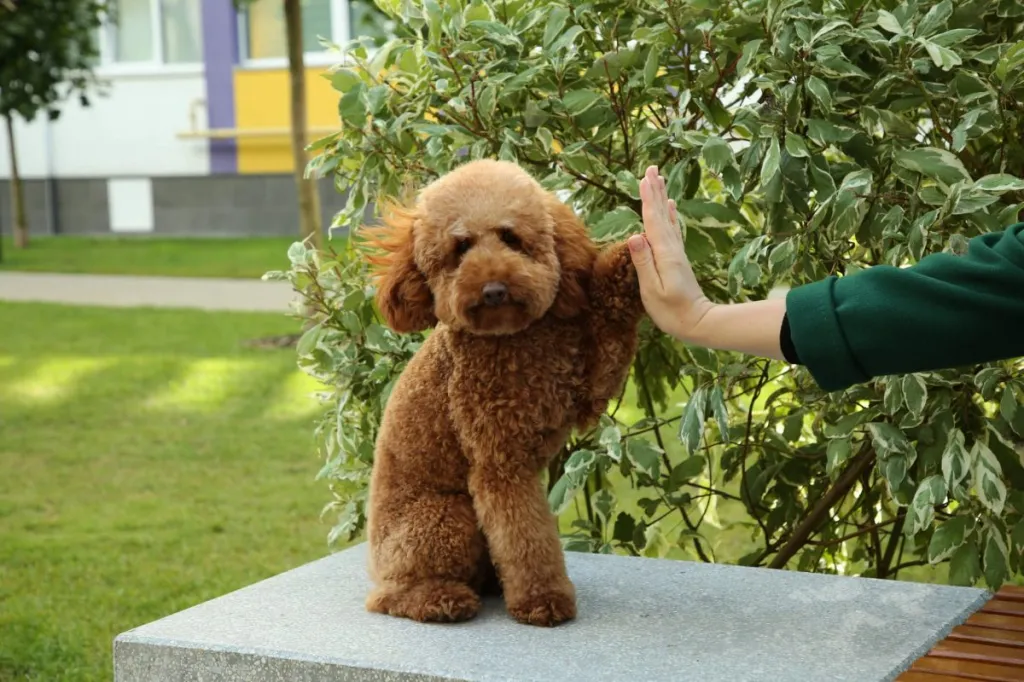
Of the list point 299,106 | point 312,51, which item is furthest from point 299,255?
point 312,51

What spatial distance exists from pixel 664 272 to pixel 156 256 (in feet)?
49.7

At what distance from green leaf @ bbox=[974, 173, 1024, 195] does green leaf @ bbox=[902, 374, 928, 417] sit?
0.42 meters

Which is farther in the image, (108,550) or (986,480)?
(108,550)

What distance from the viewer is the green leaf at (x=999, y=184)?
100 inches

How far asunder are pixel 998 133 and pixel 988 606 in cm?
119

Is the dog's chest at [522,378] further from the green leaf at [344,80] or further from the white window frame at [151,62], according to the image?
the white window frame at [151,62]

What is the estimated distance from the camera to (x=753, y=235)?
3.13 meters

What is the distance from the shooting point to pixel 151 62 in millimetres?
19438

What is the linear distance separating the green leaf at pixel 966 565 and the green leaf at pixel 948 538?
3 centimetres

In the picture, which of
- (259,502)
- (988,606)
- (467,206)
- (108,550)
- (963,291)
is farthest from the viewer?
(259,502)

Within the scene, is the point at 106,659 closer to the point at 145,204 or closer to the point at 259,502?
the point at 259,502

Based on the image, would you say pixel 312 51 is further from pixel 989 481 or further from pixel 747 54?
pixel 989 481

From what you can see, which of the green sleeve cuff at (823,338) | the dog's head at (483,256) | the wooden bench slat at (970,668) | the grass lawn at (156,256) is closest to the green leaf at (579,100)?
the dog's head at (483,256)

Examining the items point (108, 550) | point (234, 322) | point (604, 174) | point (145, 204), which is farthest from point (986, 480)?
point (145, 204)
